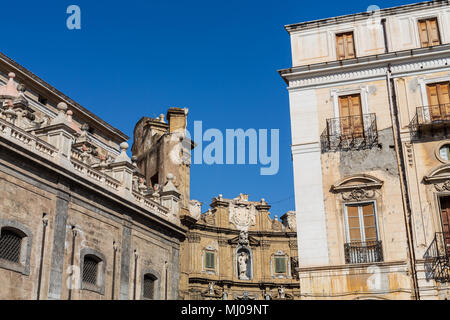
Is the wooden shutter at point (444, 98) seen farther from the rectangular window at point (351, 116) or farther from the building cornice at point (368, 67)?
the rectangular window at point (351, 116)

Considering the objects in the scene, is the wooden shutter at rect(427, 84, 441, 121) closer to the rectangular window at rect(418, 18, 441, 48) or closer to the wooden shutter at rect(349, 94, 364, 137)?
the rectangular window at rect(418, 18, 441, 48)

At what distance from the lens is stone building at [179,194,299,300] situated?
47.4 metres

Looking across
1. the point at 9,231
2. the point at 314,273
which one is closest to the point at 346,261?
the point at 314,273

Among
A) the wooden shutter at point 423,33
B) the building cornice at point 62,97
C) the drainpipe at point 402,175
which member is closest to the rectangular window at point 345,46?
the drainpipe at point 402,175

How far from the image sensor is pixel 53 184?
20.7 meters

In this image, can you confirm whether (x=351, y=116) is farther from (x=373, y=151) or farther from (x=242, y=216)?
(x=242, y=216)

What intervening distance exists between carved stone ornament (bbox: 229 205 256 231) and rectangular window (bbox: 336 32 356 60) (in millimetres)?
29173

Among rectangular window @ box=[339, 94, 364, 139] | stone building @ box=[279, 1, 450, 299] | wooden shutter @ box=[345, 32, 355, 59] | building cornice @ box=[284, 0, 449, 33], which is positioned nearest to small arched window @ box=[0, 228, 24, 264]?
stone building @ box=[279, 1, 450, 299]

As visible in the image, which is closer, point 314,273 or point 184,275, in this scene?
point 314,273

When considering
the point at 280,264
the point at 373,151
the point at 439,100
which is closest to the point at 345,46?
the point at 439,100

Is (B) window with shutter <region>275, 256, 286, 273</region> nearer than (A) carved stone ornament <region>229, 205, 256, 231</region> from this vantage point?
Yes
